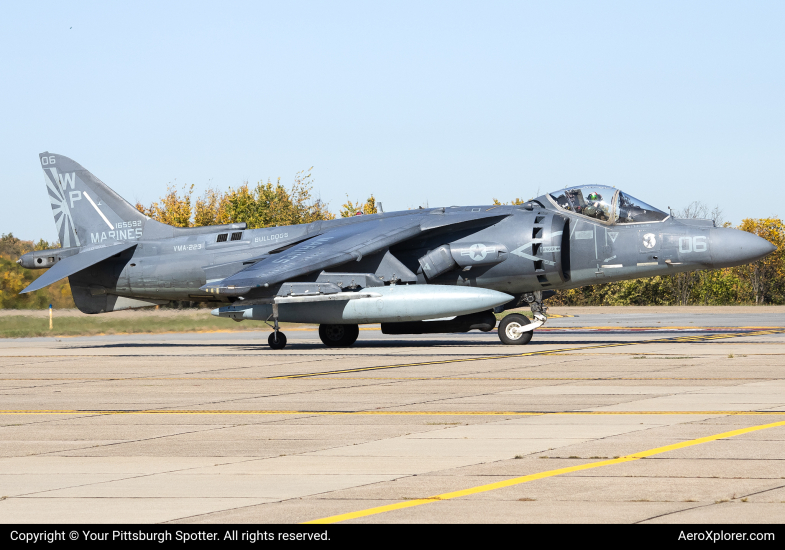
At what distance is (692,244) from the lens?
21.6 meters

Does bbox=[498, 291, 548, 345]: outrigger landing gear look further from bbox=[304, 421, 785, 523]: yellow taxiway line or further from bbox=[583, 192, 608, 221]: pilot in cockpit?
bbox=[304, 421, 785, 523]: yellow taxiway line

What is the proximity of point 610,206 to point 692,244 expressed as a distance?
2192 mm

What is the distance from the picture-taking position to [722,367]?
1600 cm

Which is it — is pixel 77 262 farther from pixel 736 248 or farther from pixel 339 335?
pixel 736 248

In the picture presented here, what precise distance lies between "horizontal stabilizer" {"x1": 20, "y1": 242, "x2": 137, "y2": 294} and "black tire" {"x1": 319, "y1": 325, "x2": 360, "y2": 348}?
6.25 meters

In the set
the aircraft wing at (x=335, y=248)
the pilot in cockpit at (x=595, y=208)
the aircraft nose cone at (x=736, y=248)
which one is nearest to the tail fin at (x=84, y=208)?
the aircraft wing at (x=335, y=248)

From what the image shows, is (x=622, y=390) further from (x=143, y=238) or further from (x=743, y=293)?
(x=743, y=293)

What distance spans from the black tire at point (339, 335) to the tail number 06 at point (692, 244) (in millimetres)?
8686

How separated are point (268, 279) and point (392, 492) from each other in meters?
15.2

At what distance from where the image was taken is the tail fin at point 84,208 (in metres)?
26.1

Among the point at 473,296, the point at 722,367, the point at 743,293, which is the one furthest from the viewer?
the point at 743,293

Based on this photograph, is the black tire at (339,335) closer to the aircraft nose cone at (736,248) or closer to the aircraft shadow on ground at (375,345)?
the aircraft shadow on ground at (375,345)

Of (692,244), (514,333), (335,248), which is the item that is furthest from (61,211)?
(692,244)
